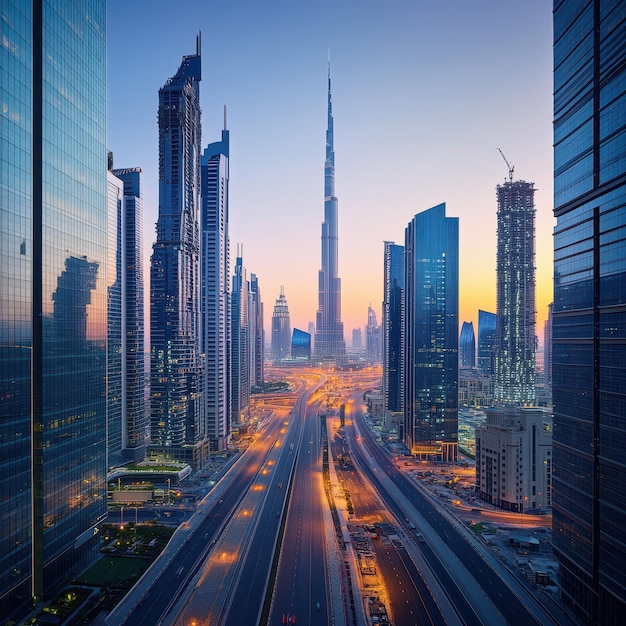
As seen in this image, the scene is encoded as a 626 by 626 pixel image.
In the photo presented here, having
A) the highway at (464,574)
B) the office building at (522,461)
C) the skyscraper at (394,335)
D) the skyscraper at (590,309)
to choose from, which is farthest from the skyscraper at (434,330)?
the skyscraper at (590,309)

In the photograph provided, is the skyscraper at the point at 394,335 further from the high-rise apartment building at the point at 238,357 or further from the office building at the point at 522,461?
the office building at the point at 522,461

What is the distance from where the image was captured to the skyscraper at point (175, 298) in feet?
400

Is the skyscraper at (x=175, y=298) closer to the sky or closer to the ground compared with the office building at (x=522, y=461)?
closer to the sky

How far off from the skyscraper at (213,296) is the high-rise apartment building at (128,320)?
1967 centimetres

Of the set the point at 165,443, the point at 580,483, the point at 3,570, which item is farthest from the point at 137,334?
the point at 580,483

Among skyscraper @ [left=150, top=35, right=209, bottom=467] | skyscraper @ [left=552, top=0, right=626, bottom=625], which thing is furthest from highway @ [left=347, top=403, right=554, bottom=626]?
skyscraper @ [left=150, top=35, right=209, bottom=467]

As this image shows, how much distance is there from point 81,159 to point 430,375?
10939 cm

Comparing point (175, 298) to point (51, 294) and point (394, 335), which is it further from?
point (394, 335)

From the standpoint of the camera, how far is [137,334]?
408ft

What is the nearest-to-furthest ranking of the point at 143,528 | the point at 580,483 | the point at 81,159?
the point at 580,483, the point at 81,159, the point at 143,528

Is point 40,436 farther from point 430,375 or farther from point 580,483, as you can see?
point 430,375

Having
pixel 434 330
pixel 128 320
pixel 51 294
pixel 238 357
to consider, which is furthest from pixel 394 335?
pixel 51 294

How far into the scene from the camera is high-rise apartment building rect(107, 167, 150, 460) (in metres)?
118

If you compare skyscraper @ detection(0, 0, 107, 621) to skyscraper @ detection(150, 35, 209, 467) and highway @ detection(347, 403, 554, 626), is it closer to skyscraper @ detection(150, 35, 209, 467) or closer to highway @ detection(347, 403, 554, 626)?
skyscraper @ detection(150, 35, 209, 467)
